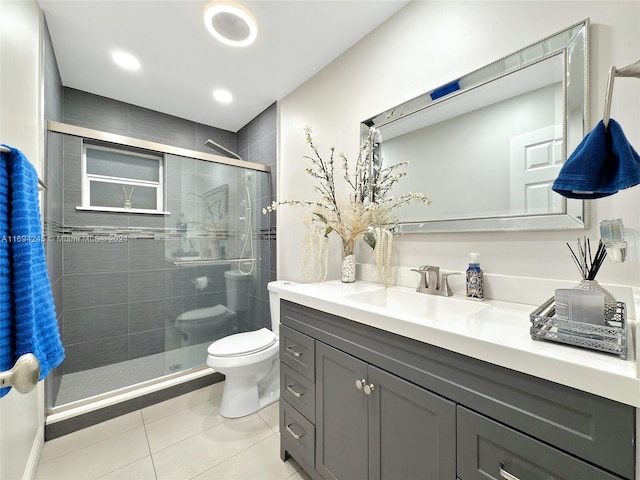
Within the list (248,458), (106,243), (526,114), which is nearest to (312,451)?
(248,458)

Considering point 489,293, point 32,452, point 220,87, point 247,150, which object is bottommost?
point 32,452

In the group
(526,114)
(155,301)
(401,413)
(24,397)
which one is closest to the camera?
(401,413)

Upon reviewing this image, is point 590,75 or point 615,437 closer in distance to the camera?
point 615,437

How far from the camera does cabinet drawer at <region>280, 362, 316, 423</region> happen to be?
1219mm

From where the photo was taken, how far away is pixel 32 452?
1.34 m

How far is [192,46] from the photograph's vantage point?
70.8 inches

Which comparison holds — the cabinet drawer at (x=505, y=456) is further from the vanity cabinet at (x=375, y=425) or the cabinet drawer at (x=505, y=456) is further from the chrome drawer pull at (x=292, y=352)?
the chrome drawer pull at (x=292, y=352)

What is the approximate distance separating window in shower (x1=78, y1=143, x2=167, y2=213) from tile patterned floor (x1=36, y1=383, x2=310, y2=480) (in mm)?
1652

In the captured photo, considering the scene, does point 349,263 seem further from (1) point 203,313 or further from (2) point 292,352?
(1) point 203,313

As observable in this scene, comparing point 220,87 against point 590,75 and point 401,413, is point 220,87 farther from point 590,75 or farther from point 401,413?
point 401,413

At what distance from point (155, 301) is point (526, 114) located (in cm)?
290

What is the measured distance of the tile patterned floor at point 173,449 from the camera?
137 centimetres

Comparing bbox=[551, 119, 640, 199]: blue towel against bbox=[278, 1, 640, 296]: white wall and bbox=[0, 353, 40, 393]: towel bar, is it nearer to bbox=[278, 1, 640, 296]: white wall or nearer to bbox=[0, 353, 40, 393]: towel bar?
bbox=[278, 1, 640, 296]: white wall

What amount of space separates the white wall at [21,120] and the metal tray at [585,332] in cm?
169
